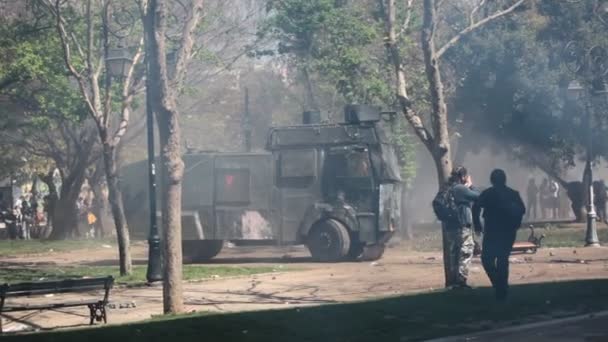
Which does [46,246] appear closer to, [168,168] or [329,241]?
[329,241]

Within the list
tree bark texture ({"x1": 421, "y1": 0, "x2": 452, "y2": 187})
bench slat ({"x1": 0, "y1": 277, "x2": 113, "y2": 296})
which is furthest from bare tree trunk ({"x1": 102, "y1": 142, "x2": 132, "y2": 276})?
tree bark texture ({"x1": 421, "y1": 0, "x2": 452, "y2": 187})

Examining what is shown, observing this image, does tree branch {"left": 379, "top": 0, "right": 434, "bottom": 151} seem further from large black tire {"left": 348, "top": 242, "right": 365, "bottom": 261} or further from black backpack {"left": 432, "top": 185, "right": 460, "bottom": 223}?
large black tire {"left": 348, "top": 242, "right": 365, "bottom": 261}

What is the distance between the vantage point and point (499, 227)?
13.7m

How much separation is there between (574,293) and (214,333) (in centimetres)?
589

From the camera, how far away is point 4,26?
28.1 metres

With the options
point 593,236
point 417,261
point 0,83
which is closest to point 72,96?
point 0,83

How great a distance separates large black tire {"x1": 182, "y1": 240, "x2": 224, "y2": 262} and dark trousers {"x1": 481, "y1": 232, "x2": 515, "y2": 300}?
1232 cm

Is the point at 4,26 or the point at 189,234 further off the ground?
the point at 4,26

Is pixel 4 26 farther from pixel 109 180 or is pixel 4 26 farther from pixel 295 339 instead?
pixel 295 339

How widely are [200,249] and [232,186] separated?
6.36 ft

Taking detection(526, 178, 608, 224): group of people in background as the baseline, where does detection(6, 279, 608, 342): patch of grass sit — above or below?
below

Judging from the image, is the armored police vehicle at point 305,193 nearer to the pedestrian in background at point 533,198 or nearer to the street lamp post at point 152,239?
the street lamp post at point 152,239

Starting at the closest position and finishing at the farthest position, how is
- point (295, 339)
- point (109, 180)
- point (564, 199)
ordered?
point (295, 339)
point (109, 180)
point (564, 199)

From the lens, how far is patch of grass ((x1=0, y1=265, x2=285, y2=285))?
20.7 meters
